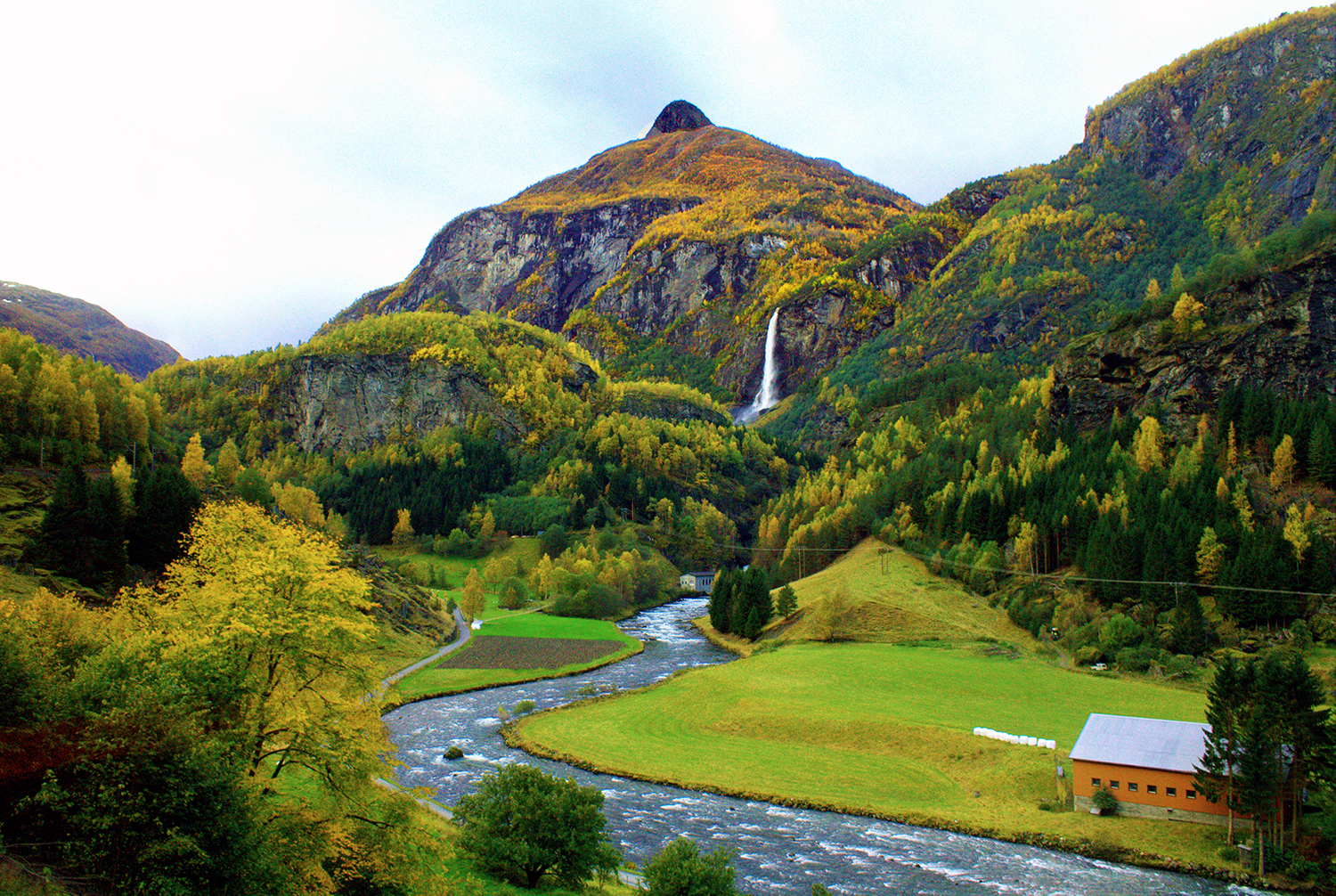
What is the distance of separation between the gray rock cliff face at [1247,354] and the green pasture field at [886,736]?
2464 inches

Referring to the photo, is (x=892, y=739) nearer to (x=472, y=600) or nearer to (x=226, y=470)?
(x=472, y=600)

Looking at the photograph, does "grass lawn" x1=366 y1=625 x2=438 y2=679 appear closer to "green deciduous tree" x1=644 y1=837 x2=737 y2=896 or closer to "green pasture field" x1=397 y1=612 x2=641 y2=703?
"green pasture field" x1=397 y1=612 x2=641 y2=703

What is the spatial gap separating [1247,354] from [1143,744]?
320ft

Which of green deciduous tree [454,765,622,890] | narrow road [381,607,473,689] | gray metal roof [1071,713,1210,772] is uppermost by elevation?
gray metal roof [1071,713,1210,772]

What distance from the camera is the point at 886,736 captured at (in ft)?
194

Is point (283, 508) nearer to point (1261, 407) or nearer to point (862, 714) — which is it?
point (862, 714)

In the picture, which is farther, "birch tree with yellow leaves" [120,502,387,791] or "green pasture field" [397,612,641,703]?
"green pasture field" [397,612,641,703]

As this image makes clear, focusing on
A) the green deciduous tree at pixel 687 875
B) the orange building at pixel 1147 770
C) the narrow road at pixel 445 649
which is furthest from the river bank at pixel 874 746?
the green deciduous tree at pixel 687 875

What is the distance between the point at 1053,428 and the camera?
143 meters

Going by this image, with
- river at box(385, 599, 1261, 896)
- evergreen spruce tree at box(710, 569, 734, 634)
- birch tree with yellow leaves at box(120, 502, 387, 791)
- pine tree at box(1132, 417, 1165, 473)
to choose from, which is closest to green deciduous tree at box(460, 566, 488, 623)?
evergreen spruce tree at box(710, 569, 734, 634)

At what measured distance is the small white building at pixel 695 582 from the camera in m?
180

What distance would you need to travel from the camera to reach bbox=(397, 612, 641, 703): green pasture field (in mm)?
79875

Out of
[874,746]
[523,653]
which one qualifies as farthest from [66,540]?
[874,746]

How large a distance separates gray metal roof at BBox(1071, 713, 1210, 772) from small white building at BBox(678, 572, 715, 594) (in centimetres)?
13189
